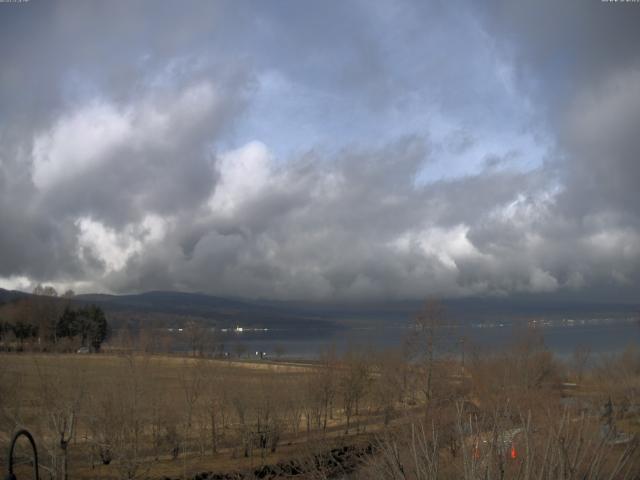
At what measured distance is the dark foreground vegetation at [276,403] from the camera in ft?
115

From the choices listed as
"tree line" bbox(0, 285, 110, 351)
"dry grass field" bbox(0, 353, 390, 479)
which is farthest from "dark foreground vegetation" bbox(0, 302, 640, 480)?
"tree line" bbox(0, 285, 110, 351)

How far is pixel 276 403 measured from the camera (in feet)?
172

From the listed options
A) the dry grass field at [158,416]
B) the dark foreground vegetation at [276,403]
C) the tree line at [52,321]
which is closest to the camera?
the dark foreground vegetation at [276,403]

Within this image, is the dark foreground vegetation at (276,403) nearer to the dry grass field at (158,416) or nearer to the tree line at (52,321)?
the dry grass field at (158,416)

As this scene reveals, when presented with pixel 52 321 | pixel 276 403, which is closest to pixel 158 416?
pixel 276 403

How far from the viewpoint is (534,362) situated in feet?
218

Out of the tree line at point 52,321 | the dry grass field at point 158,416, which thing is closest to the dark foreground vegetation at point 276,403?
the dry grass field at point 158,416

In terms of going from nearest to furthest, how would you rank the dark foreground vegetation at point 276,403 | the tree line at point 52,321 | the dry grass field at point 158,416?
the dark foreground vegetation at point 276,403 < the dry grass field at point 158,416 < the tree line at point 52,321

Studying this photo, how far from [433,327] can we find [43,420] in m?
35.7

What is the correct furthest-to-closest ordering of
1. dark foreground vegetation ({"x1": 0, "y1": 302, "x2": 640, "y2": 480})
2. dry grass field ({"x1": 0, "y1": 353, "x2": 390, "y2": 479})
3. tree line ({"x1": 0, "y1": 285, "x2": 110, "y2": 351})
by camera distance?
tree line ({"x1": 0, "y1": 285, "x2": 110, "y2": 351}) < dry grass field ({"x1": 0, "y1": 353, "x2": 390, "y2": 479}) < dark foreground vegetation ({"x1": 0, "y1": 302, "x2": 640, "y2": 480})

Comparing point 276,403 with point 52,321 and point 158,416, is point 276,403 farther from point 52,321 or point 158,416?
point 52,321

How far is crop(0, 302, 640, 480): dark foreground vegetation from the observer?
34969mm

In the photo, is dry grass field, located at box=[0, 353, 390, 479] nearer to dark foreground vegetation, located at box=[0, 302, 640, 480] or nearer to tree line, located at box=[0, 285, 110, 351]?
dark foreground vegetation, located at box=[0, 302, 640, 480]

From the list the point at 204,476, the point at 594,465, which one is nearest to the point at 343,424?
the point at 204,476
